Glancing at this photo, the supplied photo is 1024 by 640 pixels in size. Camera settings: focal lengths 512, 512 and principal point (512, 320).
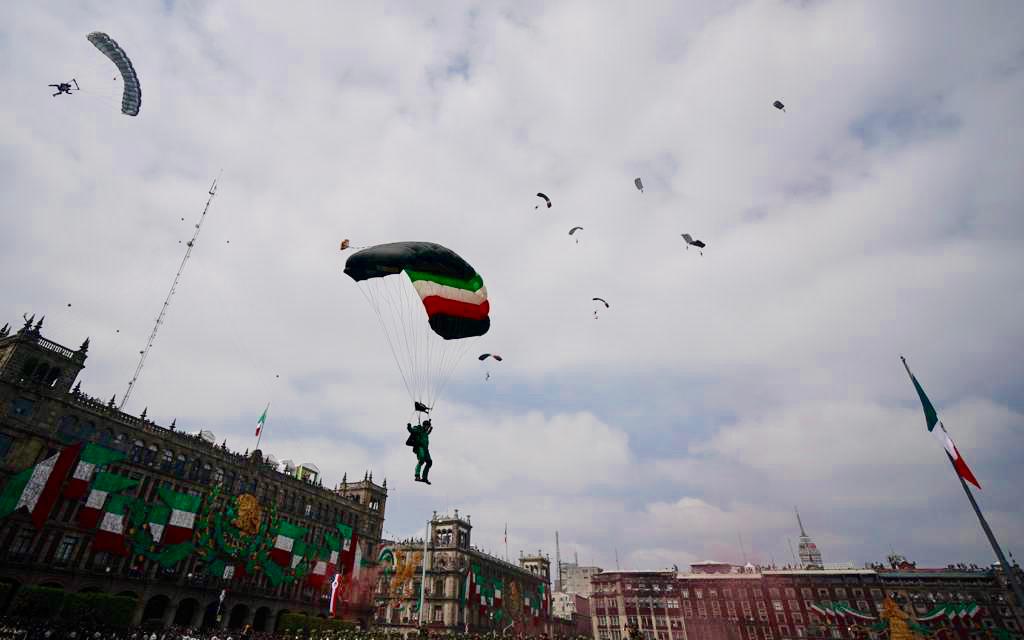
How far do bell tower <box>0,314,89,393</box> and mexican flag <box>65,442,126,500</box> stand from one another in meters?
5.84

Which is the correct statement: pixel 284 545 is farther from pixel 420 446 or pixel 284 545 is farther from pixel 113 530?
pixel 420 446

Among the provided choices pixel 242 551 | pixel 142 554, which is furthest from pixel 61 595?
pixel 242 551

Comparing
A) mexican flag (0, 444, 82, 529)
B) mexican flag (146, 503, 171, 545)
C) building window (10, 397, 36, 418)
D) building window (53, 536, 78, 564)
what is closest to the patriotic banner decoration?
mexican flag (146, 503, 171, 545)

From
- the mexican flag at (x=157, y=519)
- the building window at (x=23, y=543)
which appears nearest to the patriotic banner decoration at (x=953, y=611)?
the mexican flag at (x=157, y=519)

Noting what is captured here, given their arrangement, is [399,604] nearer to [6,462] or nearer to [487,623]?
[487,623]

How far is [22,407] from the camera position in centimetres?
3422

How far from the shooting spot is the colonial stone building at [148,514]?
110ft

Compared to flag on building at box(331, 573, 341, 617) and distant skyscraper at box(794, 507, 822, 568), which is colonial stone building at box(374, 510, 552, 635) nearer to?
flag on building at box(331, 573, 341, 617)

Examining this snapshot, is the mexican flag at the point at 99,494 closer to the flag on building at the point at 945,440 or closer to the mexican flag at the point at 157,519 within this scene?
the mexican flag at the point at 157,519

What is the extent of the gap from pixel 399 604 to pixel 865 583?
64.6 meters

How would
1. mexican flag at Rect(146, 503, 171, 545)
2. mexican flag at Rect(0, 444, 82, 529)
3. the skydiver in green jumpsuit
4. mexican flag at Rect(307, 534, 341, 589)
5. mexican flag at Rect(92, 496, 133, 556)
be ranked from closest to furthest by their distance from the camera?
the skydiver in green jumpsuit, mexican flag at Rect(0, 444, 82, 529), mexican flag at Rect(92, 496, 133, 556), mexican flag at Rect(146, 503, 171, 545), mexican flag at Rect(307, 534, 341, 589)

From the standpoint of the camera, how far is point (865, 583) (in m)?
72.2

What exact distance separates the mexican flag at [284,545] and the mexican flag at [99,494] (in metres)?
13.2

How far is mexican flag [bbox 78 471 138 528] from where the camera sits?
33812mm
